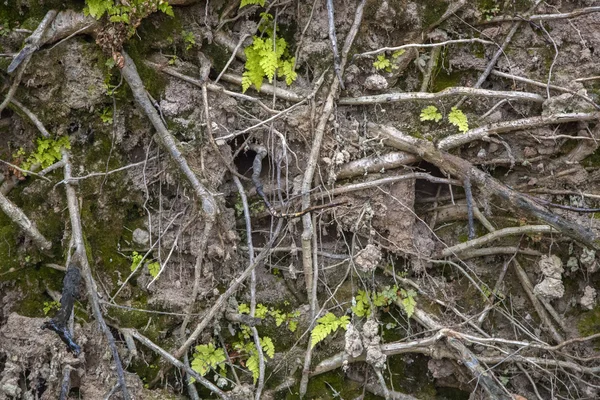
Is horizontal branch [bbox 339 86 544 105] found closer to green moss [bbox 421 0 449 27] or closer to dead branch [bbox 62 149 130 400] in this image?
green moss [bbox 421 0 449 27]

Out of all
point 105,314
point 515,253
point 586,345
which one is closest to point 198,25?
point 105,314

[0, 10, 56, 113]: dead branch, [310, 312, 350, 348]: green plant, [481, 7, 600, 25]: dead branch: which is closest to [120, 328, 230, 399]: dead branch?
[310, 312, 350, 348]: green plant

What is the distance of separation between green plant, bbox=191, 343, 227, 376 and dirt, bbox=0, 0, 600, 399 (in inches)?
3.9

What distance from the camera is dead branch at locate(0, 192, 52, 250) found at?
449cm

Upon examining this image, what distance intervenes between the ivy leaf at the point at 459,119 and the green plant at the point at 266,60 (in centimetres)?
150

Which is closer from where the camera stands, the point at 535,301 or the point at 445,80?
the point at 535,301

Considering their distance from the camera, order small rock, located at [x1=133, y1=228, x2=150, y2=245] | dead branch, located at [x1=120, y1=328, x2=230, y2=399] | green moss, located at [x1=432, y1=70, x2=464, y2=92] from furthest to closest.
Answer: green moss, located at [x1=432, y1=70, x2=464, y2=92] < small rock, located at [x1=133, y1=228, x2=150, y2=245] < dead branch, located at [x1=120, y1=328, x2=230, y2=399]

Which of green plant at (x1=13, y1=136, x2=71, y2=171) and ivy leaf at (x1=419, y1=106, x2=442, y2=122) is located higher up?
green plant at (x1=13, y1=136, x2=71, y2=171)

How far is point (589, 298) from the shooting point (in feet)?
15.7

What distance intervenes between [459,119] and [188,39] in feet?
8.49

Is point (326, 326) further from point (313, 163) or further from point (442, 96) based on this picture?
point (442, 96)

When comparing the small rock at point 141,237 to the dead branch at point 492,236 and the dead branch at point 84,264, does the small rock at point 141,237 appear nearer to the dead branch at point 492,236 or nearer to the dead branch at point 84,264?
the dead branch at point 84,264

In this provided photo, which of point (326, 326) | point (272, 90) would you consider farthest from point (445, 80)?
point (326, 326)

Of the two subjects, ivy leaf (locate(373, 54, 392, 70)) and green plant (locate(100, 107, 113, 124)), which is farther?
ivy leaf (locate(373, 54, 392, 70))
